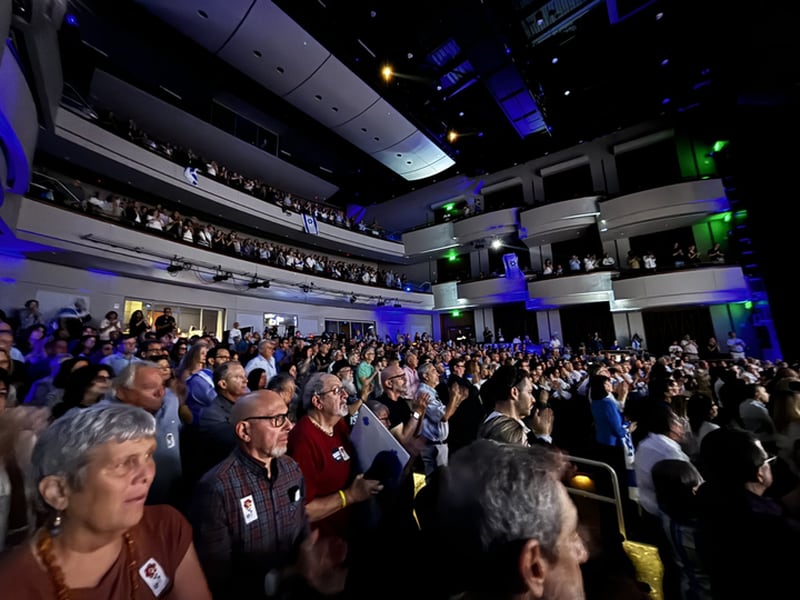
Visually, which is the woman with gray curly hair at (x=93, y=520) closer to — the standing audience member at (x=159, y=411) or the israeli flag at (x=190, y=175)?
the standing audience member at (x=159, y=411)

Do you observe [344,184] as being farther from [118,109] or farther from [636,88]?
[636,88]

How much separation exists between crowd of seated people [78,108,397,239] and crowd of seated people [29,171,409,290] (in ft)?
5.14

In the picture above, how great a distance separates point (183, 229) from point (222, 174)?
3.22 metres

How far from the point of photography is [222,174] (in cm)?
1128

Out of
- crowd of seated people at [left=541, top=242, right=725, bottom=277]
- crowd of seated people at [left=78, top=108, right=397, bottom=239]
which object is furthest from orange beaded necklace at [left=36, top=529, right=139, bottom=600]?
crowd of seated people at [left=541, top=242, right=725, bottom=277]

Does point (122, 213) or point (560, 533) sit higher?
point (122, 213)

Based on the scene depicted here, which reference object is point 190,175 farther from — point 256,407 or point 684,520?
point 684,520

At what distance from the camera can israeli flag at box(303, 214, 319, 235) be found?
42.0 feet

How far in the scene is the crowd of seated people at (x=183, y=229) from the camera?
24.6 ft

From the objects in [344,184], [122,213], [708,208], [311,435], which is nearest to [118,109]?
[122,213]

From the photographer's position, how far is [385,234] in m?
17.0

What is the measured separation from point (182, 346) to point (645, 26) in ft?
43.8

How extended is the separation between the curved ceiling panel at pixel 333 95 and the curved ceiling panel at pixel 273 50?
0.26 meters

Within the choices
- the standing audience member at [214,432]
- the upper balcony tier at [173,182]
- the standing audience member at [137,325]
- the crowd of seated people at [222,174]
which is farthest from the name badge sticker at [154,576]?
the crowd of seated people at [222,174]
